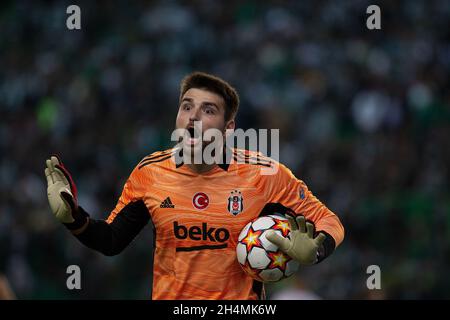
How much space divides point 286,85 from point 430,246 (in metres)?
4.52

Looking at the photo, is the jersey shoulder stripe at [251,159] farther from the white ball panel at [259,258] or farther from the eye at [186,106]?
the white ball panel at [259,258]

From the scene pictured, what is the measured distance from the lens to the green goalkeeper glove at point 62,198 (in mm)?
6227

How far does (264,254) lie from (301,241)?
0.98ft

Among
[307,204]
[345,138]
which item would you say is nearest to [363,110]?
[345,138]

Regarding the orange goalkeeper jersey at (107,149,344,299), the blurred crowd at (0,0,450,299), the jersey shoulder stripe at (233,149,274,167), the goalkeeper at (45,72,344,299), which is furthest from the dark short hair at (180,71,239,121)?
the blurred crowd at (0,0,450,299)

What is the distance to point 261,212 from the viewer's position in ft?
21.8

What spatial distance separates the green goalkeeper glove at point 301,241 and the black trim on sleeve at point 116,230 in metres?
1.03

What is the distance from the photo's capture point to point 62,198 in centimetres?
623

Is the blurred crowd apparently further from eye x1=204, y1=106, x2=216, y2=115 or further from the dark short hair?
eye x1=204, y1=106, x2=216, y2=115

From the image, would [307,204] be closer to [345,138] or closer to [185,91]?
[185,91]

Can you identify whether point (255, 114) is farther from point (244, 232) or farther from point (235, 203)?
point (244, 232)

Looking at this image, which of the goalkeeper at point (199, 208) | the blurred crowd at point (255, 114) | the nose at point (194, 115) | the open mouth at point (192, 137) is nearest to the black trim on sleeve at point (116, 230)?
the goalkeeper at point (199, 208)

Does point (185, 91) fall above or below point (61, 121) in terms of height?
above

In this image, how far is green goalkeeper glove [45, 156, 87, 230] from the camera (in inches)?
245
